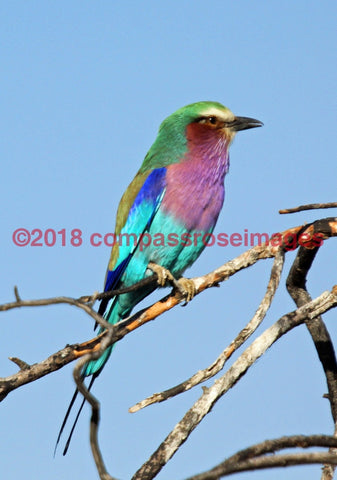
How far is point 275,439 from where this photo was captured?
2549 millimetres

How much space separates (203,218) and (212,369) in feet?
5.88

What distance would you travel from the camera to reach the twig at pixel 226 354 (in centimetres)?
354

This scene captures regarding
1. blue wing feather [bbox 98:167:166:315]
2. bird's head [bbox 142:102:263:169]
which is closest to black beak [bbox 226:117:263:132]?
bird's head [bbox 142:102:263:169]

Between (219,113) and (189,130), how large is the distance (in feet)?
Answer: 1.12

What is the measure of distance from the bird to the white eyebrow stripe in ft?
0.04

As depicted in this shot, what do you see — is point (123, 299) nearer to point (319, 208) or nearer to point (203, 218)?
point (203, 218)

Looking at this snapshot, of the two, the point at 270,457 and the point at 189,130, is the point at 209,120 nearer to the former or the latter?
the point at 189,130

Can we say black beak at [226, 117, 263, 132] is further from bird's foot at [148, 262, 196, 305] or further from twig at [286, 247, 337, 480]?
twig at [286, 247, 337, 480]

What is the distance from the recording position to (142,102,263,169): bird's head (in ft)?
18.0

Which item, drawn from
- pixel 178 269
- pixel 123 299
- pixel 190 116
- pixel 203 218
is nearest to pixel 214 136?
pixel 190 116

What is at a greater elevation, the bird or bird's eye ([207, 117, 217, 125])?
bird's eye ([207, 117, 217, 125])

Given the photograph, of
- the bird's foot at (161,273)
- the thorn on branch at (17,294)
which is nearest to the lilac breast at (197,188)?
the bird's foot at (161,273)

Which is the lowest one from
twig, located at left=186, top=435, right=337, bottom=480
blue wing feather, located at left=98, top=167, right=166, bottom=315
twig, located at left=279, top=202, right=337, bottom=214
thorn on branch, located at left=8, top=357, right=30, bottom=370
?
twig, located at left=186, top=435, right=337, bottom=480

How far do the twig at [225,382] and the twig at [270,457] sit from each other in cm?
79
